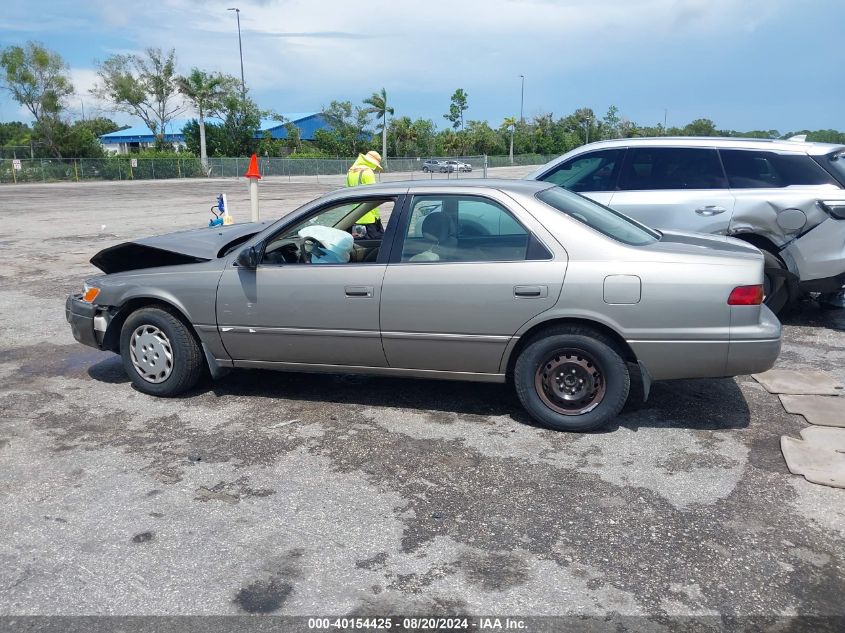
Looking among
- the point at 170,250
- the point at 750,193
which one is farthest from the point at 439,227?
the point at 750,193

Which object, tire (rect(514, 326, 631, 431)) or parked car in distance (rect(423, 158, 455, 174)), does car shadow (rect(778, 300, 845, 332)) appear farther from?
parked car in distance (rect(423, 158, 455, 174))

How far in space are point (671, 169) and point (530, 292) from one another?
363cm

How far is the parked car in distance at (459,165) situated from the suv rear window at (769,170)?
40.1 meters

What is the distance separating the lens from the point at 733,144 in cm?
741

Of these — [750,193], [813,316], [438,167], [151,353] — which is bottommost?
[813,316]

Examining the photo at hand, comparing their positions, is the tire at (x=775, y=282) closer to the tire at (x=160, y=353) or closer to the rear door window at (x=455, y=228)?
the rear door window at (x=455, y=228)

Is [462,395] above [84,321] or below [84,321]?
below

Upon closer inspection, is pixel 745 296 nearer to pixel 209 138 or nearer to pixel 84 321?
pixel 84 321

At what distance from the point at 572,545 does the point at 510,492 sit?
0.60 metres

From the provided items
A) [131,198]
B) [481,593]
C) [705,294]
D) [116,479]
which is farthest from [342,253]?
[131,198]

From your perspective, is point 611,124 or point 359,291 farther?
point 611,124

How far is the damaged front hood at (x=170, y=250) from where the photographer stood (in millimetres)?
5633

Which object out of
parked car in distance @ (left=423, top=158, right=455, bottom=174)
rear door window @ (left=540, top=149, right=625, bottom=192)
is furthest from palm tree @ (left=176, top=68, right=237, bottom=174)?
rear door window @ (left=540, top=149, right=625, bottom=192)

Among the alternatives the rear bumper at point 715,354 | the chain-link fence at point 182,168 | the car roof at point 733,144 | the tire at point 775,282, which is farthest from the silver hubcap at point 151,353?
the chain-link fence at point 182,168
